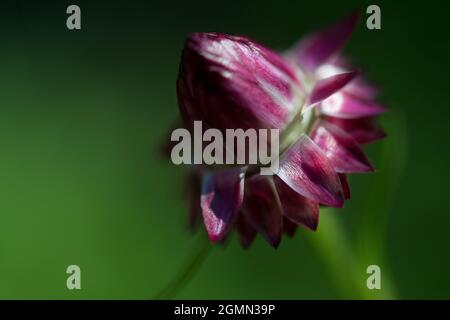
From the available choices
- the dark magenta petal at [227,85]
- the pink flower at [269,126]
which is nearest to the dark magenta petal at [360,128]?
the pink flower at [269,126]

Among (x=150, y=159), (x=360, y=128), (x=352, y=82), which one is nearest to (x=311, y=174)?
(x=360, y=128)

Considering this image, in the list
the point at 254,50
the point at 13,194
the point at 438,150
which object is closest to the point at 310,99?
the point at 254,50

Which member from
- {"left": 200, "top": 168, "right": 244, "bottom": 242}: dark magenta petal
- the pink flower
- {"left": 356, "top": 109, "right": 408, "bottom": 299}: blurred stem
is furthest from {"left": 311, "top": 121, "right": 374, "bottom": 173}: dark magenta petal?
{"left": 356, "top": 109, "right": 408, "bottom": 299}: blurred stem

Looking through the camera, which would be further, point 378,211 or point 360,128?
point 378,211

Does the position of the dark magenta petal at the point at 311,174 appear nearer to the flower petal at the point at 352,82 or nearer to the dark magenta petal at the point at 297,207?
the dark magenta petal at the point at 297,207

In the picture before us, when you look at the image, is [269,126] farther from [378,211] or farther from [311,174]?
[378,211]

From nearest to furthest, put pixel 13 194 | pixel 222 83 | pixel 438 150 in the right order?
pixel 222 83
pixel 438 150
pixel 13 194
